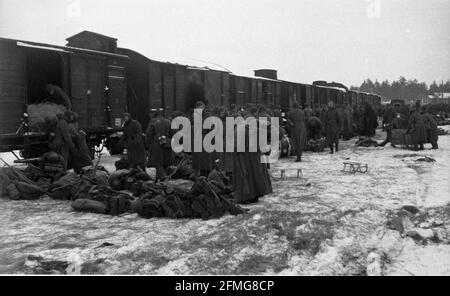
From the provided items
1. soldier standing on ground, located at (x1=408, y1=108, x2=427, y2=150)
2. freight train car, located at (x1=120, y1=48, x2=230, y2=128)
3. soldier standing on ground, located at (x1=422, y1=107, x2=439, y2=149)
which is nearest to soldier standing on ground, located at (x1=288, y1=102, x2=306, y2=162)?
soldier standing on ground, located at (x1=408, y1=108, x2=427, y2=150)

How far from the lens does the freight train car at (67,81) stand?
10.2 m

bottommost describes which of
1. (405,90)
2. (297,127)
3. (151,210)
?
(151,210)

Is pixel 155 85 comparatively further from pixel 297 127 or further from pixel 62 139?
pixel 62 139

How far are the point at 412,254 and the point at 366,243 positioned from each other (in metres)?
0.55

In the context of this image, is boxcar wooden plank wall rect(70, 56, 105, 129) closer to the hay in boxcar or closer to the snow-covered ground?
the hay in boxcar

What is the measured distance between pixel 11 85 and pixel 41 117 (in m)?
1.09

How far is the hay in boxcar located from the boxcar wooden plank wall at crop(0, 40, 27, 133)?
31 cm

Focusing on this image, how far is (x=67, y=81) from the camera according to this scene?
11.9 meters

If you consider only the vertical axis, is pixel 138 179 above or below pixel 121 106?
below

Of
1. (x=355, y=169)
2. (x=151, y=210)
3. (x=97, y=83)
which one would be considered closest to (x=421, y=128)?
(x=355, y=169)

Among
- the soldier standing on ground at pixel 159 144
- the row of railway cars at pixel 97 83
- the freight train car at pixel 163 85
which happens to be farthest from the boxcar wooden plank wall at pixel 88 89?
the soldier standing on ground at pixel 159 144

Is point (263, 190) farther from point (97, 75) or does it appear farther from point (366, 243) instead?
point (97, 75)

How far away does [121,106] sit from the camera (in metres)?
14.2
